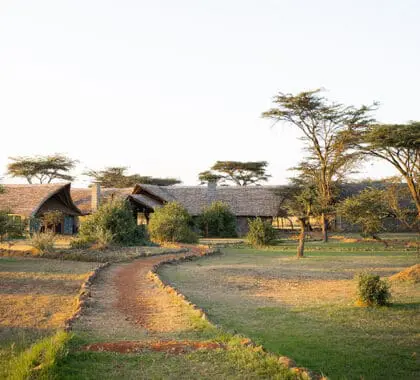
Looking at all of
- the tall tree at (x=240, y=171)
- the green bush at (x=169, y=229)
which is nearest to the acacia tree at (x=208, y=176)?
the tall tree at (x=240, y=171)

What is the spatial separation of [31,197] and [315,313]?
2868 cm

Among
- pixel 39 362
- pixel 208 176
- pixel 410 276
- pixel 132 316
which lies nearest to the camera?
pixel 39 362

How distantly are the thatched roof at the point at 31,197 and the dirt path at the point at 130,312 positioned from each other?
20.9 m

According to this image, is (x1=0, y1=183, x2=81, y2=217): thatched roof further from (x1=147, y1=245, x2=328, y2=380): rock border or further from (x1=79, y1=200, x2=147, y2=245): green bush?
(x1=147, y1=245, x2=328, y2=380): rock border

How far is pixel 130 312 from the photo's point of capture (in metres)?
9.67

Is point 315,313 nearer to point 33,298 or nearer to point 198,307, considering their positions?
point 198,307

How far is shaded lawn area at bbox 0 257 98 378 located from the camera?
302 inches

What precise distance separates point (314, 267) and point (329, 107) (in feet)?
59.7

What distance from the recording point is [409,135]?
51.4ft

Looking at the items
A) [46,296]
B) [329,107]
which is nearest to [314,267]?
[46,296]

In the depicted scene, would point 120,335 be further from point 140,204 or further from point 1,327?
point 140,204

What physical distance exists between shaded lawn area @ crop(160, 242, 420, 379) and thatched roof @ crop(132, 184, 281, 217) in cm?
2197

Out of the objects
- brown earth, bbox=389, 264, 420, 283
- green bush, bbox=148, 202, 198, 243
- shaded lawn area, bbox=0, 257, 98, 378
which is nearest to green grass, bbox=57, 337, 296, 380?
shaded lawn area, bbox=0, 257, 98, 378

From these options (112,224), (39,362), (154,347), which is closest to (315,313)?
(154,347)
